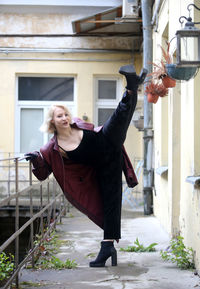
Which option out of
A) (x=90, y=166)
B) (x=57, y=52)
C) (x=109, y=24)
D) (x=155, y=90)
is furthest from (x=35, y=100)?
(x=90, y=166)

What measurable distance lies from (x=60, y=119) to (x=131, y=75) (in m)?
0.81

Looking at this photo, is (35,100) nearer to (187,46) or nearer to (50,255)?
(50,255)

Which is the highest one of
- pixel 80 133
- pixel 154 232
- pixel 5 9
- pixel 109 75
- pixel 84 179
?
pixel 5 9

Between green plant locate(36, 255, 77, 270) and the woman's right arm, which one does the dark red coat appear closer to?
the woman's right arm

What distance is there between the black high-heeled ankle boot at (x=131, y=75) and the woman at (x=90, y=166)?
1.27ft

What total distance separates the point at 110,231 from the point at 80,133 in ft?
3.04

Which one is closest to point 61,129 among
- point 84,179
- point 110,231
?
point 84,179

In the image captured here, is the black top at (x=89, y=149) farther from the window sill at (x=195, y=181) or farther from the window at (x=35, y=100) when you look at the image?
the window at (x=35, y=100)

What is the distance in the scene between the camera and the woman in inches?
175

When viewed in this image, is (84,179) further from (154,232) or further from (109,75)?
(109,75)

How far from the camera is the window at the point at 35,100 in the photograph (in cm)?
1106

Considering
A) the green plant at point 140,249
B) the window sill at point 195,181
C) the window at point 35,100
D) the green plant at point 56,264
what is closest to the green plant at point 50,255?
the green plant at point 56,264

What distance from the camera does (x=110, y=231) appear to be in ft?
14.9

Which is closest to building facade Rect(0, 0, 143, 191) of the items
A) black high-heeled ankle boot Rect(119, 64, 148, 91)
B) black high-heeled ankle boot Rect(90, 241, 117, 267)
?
black high-heeled ankle boot Rect(90, 241, 117, 267)
